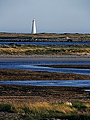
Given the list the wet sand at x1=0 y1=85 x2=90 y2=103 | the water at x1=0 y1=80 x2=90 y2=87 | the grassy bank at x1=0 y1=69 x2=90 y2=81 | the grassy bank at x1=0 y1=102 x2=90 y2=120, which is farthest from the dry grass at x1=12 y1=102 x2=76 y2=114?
the grassy bank at x1=0 y1=69 x2=90 y2=81

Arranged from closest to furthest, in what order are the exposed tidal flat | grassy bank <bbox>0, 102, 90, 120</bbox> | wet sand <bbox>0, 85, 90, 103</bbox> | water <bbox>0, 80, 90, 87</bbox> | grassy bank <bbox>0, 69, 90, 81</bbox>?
grassy bank <bbox>0, 102, 90, 120</bbox> → the exposed tidal flat → wet sand <bbox>0, 85, 90, 103</bbox> → water <bbox>0, 80, 90, 87</bbox> → grassy bank <bbox>0, 69, 90, 81</bbox>

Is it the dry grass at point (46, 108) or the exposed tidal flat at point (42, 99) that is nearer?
the exposed tidal flat at point (42, 99)

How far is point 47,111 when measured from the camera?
62.3 feet

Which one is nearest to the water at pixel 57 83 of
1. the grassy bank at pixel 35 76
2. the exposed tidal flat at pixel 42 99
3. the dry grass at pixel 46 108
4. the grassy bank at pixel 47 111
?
the exposed tidal flat at pixel 42 99

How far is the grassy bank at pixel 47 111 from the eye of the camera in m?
17.5

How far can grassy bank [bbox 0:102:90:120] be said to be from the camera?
1749 centimetres

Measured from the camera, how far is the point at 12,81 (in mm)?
35188

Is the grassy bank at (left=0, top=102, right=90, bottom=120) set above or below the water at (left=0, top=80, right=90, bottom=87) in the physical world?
above

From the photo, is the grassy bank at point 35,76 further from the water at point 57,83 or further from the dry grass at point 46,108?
the dry grass at point 46,108

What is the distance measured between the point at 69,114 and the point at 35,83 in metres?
15.5

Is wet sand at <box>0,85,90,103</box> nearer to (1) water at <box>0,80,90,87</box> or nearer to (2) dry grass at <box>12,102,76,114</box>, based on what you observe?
(1) water at <box>0,80,90,87</box>

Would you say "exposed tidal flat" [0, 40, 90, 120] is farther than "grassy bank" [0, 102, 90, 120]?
Yes

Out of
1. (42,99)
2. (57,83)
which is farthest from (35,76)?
(42,99)

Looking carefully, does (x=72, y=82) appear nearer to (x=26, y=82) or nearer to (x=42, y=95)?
(x=26, y=82)
